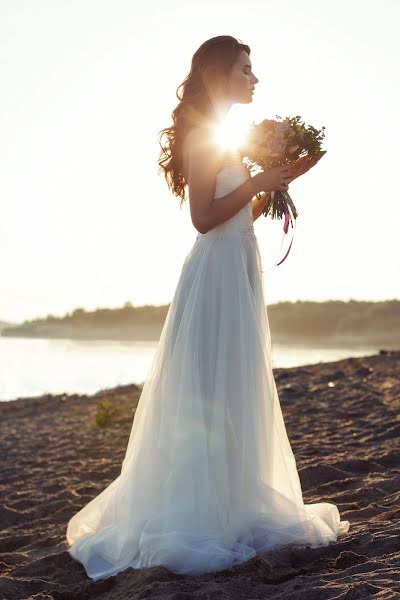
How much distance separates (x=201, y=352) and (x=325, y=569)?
3.86 feet

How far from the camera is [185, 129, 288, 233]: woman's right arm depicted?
3266mm

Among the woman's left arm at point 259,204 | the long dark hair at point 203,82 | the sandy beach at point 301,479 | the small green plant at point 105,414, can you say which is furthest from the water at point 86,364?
the long dark hair at point 203,82

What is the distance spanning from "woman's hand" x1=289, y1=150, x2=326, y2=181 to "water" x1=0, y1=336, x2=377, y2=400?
665cm

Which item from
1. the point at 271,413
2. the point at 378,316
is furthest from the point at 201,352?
the point at 378,316

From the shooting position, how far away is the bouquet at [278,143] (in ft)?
10.9

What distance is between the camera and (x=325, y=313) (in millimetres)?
20562

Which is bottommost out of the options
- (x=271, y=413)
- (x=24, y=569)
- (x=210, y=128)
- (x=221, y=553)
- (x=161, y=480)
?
(x=24, y=569)

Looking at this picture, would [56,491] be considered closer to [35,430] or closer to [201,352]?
[201,352]

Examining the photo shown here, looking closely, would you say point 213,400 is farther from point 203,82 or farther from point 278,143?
point 203,82

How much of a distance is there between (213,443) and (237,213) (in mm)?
1178

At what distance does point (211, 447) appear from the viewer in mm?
3256

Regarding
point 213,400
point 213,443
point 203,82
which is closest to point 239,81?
point 203,82

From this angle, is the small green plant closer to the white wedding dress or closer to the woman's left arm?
the white wedding dress

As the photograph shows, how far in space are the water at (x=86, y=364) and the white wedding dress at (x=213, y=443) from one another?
6.32 meters
